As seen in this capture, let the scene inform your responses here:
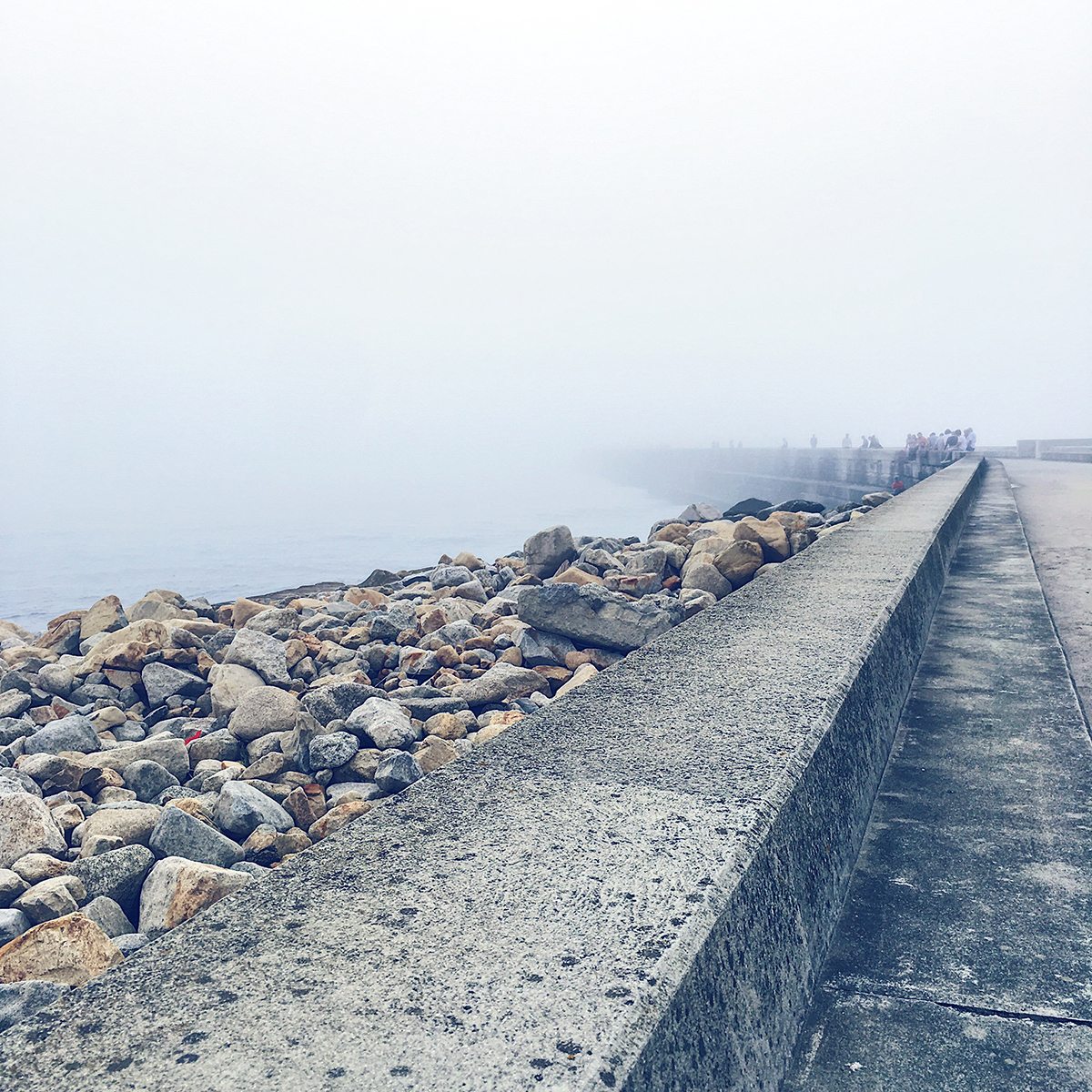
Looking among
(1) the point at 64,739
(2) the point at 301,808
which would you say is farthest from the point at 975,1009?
(1) the point at 64,739

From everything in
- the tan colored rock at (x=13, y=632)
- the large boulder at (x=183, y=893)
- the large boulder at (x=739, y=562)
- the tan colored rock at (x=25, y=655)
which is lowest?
the tan colored rock at (x=13, y=632)

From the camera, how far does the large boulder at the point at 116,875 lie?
8.18 ft

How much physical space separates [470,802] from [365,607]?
7.31m

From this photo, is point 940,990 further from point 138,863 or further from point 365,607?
point 365,607

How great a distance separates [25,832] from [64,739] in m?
1.65

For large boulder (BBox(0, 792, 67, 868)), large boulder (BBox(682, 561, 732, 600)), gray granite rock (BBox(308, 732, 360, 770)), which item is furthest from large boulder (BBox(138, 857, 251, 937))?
large boulder (BBox(682, 561, 732, 600))

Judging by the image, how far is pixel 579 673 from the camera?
187 inches

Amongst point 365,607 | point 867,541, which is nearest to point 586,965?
point 867,541

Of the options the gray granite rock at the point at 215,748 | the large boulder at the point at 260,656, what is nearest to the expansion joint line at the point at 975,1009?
the gray granite rock at the point at 215,748

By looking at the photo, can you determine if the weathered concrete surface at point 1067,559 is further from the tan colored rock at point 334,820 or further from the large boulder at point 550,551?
the large boulder at point 550,551

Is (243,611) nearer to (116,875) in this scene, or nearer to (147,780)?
(147,780)

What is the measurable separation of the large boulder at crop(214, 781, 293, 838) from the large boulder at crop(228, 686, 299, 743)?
34.6 inches

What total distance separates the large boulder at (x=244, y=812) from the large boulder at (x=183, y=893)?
64cm

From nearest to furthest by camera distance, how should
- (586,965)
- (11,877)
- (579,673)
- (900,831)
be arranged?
(586,965)
(900,831)
(11,877)
(579,673)
